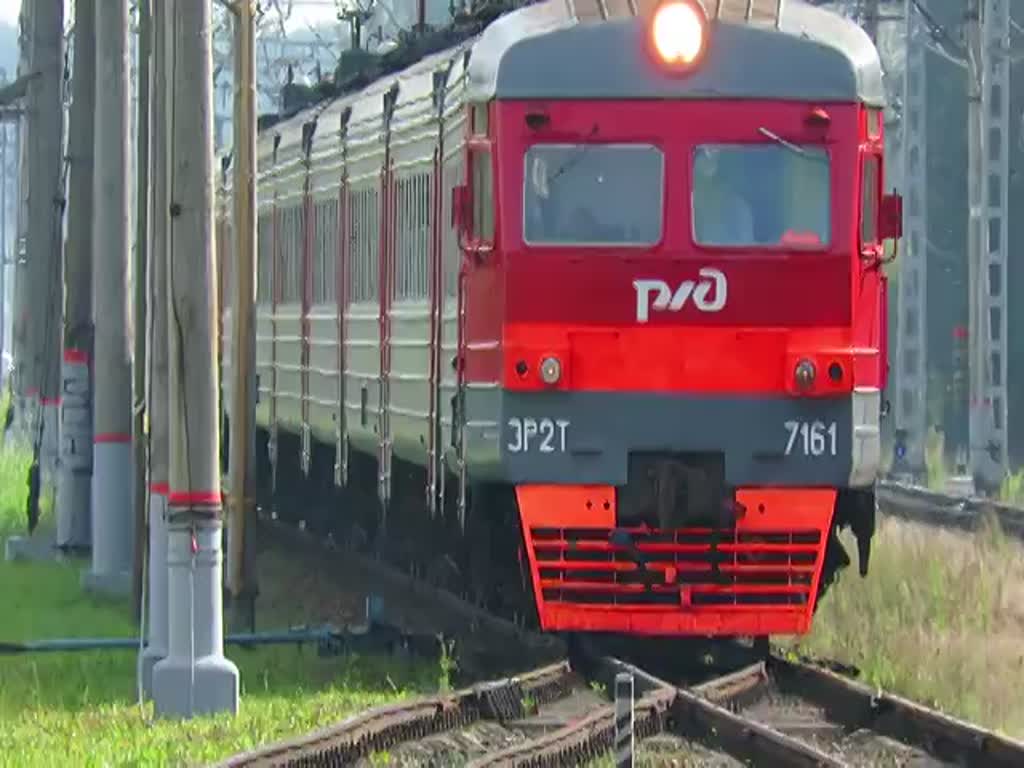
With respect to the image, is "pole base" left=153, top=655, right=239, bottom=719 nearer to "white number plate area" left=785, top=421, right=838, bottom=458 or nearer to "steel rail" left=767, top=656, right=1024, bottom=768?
"steel rail" left=767, top=656, right=1024, bottom=768

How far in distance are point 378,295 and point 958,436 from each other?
3269cm

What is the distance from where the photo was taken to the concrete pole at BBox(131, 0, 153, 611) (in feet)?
54.7

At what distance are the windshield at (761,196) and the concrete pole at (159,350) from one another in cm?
249

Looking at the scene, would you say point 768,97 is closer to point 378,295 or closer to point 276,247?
point 378,295

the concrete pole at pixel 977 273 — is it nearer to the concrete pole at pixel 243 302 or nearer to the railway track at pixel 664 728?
the concrete pole at pixel 243 302

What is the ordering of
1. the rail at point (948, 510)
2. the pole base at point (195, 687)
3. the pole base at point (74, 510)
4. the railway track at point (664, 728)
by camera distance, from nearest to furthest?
1. the railway track at point (664, 728)
2. the pole base at point (195, 687)
3. the pole base at point (74, 510)
4. the rail at point (948, 510)

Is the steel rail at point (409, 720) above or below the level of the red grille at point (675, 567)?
below

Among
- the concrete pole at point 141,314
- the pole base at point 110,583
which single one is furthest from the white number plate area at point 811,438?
the pole base at point 110,583

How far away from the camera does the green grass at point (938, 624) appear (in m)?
13.3

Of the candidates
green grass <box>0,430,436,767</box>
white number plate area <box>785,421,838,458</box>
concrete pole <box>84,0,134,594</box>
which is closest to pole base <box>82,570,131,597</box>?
concrete pole <box>84,0,134,594</box>

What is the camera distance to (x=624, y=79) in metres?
13.4

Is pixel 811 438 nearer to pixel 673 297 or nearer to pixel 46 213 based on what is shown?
pixel 673 297

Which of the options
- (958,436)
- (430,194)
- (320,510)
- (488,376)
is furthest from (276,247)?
(958,436)

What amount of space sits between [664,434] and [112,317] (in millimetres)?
6471
